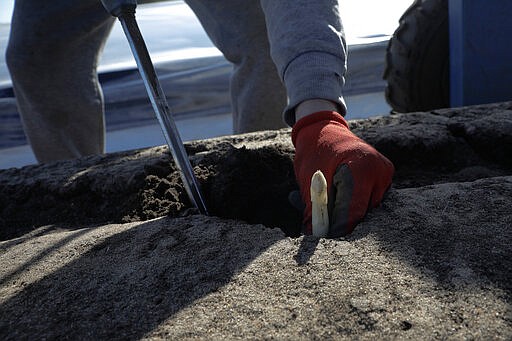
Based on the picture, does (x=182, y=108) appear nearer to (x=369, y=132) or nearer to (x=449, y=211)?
(x=369, y=132)

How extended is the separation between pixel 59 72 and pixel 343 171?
4.41ft

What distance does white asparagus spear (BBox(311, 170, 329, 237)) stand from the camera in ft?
3.10

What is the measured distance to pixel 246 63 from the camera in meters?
1.88

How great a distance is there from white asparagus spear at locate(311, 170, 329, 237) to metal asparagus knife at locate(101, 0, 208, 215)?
35cm

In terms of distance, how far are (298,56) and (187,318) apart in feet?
1.95

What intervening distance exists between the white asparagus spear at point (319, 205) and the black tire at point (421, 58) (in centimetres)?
135

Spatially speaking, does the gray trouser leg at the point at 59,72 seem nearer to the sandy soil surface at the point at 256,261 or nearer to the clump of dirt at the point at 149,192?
the clump of dirt at the point at 149,192

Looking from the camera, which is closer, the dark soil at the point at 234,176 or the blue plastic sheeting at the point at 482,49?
the dark soil at the point at 234,176

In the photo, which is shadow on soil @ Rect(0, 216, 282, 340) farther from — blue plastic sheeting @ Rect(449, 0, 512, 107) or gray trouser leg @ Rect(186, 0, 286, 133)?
blue plastic sheeting @ Rect(449, 0, 512, 107)

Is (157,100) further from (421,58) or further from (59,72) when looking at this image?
(421,58)

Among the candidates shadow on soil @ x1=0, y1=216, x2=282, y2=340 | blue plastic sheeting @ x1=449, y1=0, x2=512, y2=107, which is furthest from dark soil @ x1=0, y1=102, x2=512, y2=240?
blue plastic sheeting @ x1=449, y1=0, x2=512, y2=107

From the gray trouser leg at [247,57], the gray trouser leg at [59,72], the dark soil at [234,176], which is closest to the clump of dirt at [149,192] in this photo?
the dark soil at [234,176]

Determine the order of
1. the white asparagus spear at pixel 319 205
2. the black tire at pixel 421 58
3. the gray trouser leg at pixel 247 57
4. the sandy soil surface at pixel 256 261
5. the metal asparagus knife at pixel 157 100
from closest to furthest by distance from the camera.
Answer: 1. the sandy soil surface at pixel 256 261
2. the white asparagus spear at pixel 319 205
3. the metal asparagus knife at pixel 157 100
4. the gray trouser leg at pixel 247 57
5. the black tire at pixel 421 58

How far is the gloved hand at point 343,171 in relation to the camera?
101 centimetres
